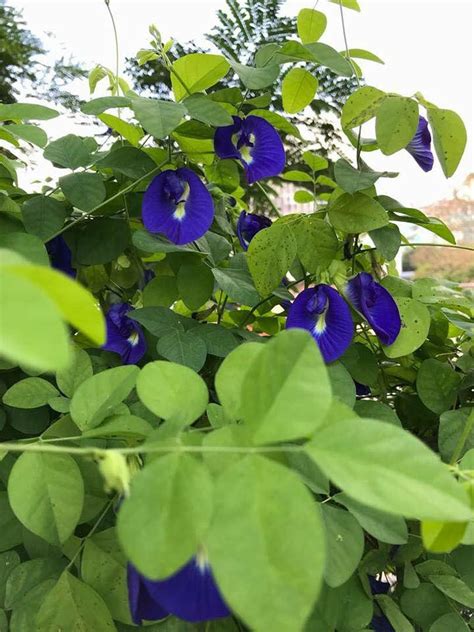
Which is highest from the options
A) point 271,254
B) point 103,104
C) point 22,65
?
point 103,104

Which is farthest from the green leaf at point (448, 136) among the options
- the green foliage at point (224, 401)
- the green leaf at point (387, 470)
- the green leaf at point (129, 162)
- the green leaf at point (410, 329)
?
the green leaf at point (387, 470)

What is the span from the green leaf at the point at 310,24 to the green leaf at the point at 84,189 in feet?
0.85

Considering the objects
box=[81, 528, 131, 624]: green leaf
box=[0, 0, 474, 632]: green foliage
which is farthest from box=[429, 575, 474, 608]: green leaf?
box=[81, 528, 131, 624]: green leaf

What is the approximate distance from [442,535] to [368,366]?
0.85ft

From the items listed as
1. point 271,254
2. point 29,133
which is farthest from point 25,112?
point 271,254

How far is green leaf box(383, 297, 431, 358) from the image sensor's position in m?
0.48

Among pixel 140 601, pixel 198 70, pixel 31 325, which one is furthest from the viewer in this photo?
pixel 198 70

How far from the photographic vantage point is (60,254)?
540 millimetres

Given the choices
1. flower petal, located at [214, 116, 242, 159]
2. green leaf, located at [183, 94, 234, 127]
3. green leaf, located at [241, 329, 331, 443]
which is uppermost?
green leaf, located at [183, 94, 234, 127]

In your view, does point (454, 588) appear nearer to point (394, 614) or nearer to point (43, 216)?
point (394, 614)

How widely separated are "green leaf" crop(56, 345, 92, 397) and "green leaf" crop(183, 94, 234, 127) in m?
0.19

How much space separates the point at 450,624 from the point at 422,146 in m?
0.38

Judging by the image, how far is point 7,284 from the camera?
0.15 meters

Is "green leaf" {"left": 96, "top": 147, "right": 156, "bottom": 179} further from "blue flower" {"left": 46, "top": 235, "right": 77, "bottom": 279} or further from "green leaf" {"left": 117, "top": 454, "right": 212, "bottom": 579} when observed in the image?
"green leaf" {"left": 117, "top": 454, "right": 212, "bottom": 579}
